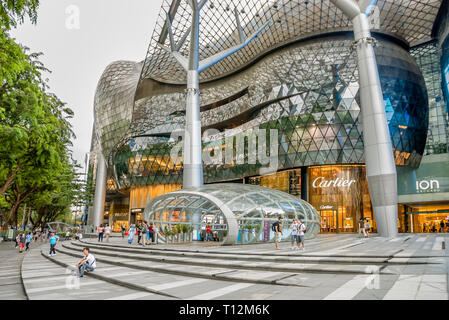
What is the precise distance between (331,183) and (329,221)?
495 cm

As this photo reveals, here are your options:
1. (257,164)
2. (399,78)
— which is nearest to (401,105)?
(399,78)

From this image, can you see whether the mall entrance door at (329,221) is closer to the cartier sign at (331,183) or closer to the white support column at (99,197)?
the cartier sign at (331,183)

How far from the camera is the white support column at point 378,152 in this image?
23578mm

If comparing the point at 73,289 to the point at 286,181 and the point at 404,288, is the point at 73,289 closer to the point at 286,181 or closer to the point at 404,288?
the point at 404,288

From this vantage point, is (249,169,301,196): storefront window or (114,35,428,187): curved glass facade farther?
(249,169,301,196): storefront window

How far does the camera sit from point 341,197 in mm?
40625

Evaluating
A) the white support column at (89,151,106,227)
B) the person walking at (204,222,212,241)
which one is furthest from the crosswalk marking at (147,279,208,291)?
the white support column at (89,151,106,227)

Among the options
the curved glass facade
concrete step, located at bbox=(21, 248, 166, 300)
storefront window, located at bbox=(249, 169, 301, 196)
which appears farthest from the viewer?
storefront window, located at bbox=(249, 169, 301, 196)

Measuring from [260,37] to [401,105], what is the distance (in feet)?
69.4

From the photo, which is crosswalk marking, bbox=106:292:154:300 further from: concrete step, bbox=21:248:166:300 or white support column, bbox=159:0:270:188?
white support column, bbox=159:0:270:188

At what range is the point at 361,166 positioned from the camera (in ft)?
133

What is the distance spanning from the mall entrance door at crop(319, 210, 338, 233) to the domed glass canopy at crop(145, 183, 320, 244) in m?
15.9

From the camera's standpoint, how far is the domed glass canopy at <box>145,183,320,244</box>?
18906mm
